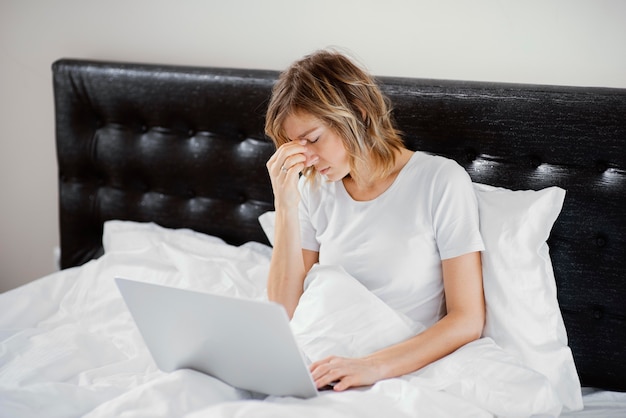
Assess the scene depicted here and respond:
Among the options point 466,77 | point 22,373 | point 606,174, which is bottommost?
point 22,373

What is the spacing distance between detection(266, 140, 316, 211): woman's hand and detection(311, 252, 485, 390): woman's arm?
1.15ft

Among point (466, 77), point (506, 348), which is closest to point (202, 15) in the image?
point (466, 77)

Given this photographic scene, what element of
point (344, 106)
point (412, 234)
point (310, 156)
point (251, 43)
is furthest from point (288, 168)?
point (251, 43)

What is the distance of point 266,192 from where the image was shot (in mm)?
2066

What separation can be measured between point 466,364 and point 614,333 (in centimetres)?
42

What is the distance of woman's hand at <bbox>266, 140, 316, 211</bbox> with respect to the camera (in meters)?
1.58

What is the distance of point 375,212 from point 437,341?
296 mm

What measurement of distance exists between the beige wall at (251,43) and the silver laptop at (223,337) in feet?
3.02

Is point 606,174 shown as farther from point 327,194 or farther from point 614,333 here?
point 327,194

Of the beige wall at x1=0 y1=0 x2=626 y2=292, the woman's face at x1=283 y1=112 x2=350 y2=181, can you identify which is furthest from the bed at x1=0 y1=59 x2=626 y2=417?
the woman's face at x1=283 y1=112 x2=350 y2=181

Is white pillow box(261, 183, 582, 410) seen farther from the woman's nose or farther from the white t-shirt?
the woman's nose

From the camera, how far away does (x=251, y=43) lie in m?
2.17

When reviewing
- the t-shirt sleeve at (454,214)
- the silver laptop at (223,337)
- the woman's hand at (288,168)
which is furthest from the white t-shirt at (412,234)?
the silver laptop at (223,337)

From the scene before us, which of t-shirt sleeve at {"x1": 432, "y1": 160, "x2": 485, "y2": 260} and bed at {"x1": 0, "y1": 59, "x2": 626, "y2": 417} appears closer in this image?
bed at {"x1": 0, "y1": 59, "x2": 626, "y2": 417}
